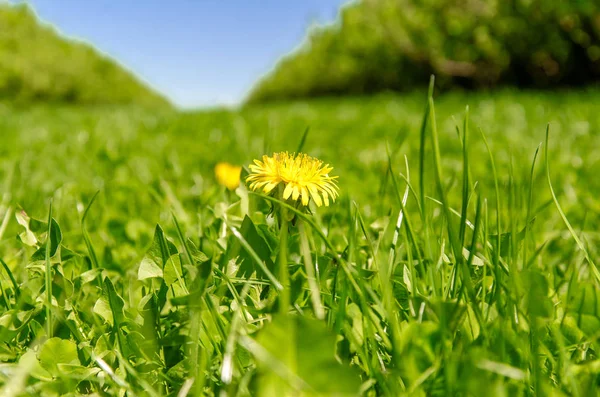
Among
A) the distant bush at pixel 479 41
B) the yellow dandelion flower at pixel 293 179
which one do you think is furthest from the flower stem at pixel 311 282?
the distant bush at pixel 479 41

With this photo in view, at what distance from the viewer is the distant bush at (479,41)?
25.4ft

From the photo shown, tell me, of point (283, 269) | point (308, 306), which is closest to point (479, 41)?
point (308, 306)

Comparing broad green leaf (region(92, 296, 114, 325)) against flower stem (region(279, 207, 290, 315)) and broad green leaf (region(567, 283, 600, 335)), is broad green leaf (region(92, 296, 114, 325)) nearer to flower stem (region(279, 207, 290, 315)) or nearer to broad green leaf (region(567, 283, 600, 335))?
flower stem (region(279, 207, 290, 315))

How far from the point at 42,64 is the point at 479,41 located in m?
13.2

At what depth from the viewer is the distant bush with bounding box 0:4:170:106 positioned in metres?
14.7

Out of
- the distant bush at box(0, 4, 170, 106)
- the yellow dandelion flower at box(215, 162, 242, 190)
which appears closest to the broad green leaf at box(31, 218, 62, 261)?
the yellow dandelion flower at box(215, 162, 242, 190)

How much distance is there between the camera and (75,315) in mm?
758

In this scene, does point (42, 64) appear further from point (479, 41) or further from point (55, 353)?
point (55, 353)

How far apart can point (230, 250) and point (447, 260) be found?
1.12 ft

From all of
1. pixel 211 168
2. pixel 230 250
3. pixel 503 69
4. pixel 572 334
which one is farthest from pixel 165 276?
pixel 503 69

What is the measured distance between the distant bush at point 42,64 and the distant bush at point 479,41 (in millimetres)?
9423

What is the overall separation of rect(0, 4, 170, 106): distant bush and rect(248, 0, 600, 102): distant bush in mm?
9423

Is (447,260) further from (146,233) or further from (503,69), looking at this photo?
(503,69)

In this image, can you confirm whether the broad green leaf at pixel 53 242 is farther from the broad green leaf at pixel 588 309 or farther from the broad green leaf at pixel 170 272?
the broad green leaf at pixel 588 309
